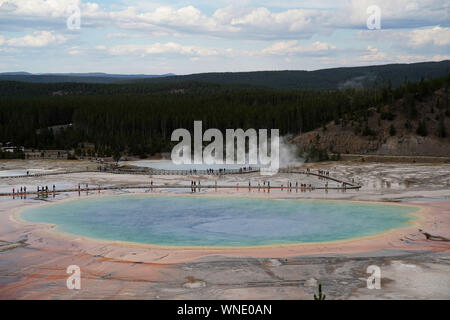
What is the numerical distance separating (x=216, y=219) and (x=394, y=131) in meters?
43.2

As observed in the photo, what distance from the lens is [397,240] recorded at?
1028 inches

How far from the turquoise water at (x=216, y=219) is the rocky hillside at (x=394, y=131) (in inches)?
1260

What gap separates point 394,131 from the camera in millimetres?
69125

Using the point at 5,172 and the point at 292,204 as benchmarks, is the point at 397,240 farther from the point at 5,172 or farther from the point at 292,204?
the point at 5,172

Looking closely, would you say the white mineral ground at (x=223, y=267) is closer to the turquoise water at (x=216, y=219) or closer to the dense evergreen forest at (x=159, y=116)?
the turquoise water at (x=216, y=219)

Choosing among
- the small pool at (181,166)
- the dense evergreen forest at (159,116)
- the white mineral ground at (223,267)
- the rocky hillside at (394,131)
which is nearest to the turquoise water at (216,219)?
the white mineral ground at (223,267)

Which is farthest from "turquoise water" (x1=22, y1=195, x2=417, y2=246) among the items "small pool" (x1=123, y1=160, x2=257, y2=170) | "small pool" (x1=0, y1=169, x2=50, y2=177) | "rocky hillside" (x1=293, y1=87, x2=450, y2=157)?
"rocky hillside" (x1=293, y1=87, x2=450, y2=157)

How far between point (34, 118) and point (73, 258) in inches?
3303

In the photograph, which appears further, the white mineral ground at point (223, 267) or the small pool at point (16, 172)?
the small pool at point (16, 172)

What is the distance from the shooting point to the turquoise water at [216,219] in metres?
27.6

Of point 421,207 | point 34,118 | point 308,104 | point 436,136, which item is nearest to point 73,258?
point 421,207

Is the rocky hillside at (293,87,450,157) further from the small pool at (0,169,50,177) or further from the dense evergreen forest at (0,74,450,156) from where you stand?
the small pool at (0,169,50,177)

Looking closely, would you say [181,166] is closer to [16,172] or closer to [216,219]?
[16,172]

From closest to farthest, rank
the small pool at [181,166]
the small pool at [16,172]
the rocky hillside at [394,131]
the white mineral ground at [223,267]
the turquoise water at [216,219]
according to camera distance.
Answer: the white mineral ground at [223,267] < the turquoise water at [216,219] < the small pool at [16,172] < the small pool at [181,166] < the rocky hillside at [394,131]
